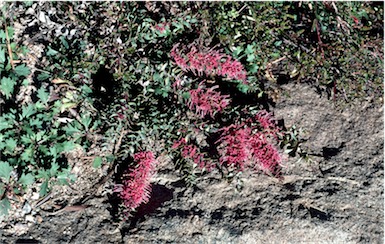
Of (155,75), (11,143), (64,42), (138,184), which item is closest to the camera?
(138,184)

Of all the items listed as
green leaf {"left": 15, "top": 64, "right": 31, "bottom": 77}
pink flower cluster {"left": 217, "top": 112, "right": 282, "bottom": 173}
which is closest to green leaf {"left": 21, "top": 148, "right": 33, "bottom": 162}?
green leaf {"left": 15, "top": 64, "right": 31, "bottom": 77}

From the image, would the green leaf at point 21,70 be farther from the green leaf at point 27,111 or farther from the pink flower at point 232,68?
the pink flower at point 232,68

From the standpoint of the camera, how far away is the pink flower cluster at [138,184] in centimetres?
299

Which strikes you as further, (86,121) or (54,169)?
(86,121)

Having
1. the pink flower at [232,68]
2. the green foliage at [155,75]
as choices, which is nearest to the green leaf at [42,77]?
the green foliage at [155,75]

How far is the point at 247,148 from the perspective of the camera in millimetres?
3090

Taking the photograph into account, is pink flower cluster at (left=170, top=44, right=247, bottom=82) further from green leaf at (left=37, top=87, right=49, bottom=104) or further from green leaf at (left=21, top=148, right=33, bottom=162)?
green leaf at (left=21, top=148, right=33, bottom=162)

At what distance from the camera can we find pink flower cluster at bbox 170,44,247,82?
3.36 m

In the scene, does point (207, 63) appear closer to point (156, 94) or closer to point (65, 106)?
point (156, 94)

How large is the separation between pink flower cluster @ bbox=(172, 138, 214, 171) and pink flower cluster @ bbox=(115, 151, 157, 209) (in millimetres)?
218

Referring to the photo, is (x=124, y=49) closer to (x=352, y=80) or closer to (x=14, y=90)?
(x=14, y=90)

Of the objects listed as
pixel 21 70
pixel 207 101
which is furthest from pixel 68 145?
pixel 207 101

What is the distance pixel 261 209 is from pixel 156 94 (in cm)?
116

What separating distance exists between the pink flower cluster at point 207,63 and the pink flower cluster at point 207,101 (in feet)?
0.60
